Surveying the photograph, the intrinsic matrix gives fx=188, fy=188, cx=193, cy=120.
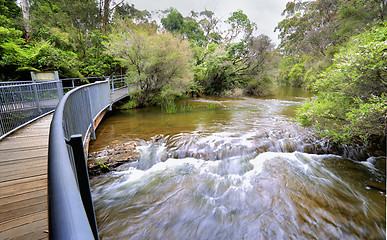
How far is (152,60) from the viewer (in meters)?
11.1

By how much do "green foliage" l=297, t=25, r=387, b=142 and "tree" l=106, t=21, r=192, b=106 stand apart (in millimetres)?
8440

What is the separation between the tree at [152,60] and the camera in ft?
35.7

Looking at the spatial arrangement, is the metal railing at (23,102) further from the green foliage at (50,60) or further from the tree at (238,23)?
the tree at (238,23)

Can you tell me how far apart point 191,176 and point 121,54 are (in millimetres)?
9023

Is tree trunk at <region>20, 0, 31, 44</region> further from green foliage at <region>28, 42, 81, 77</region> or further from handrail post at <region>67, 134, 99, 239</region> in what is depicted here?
handrail post at <region>67, 134, 99, 239</region>

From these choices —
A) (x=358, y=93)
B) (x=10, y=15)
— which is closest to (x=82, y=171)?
(x=358, y=93)

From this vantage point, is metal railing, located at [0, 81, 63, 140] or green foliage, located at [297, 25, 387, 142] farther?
metal railing, located at [0, 81, 63, 140]

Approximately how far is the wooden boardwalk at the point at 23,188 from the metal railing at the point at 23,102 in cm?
58

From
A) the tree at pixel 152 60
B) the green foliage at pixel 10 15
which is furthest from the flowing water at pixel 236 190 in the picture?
the green foliage at pixel 10 15

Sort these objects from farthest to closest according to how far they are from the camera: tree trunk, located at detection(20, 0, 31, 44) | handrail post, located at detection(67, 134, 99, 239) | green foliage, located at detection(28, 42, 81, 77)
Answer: tree trunk, located at detection(20, 0, 31, 44)
green foliage, located at detection(28, 42, 81, 77)
handrail post, located at detection(67, 134, 99, 239)

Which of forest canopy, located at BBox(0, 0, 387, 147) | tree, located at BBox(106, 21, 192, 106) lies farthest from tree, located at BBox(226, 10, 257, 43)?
tree, located at BBox(106, 21, 192, 106)

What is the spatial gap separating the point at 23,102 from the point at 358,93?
377 inches

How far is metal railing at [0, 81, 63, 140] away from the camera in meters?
4.65

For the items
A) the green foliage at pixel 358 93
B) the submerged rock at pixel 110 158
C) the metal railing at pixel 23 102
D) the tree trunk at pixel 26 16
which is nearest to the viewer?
the green foliage at pixel 358 93
